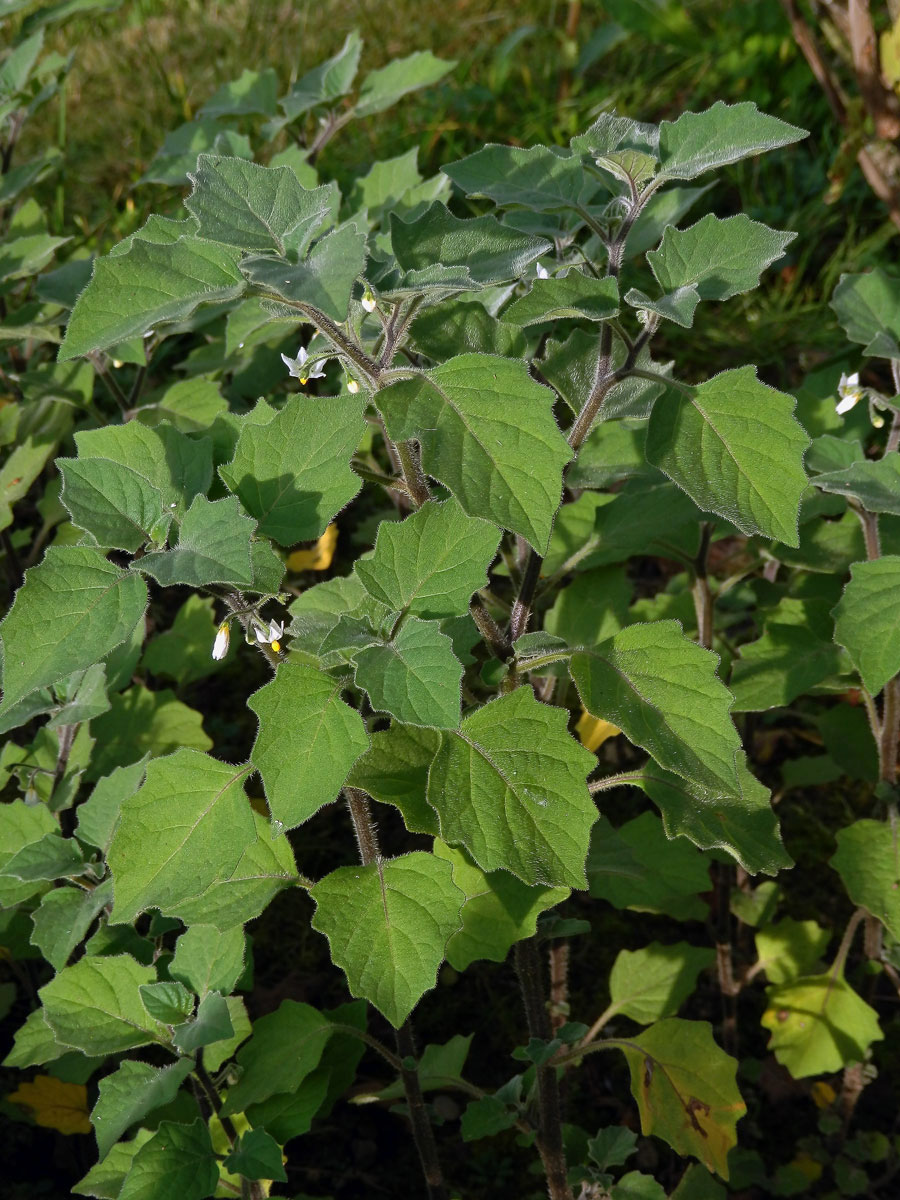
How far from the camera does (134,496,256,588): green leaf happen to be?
1299 millimetres

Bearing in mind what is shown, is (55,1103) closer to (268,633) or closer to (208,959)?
(208,959)

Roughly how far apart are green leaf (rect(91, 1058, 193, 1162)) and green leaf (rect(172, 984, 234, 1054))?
0.04 metres

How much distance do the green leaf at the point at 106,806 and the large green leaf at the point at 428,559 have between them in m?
0.65

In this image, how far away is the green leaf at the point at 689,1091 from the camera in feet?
6.08

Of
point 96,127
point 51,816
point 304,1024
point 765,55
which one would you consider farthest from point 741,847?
point 96,127

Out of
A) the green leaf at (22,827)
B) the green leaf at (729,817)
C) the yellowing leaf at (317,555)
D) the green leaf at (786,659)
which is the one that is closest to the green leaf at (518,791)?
the green leaf at (729,817)

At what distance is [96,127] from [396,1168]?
4.51 m

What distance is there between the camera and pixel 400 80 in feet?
9.23

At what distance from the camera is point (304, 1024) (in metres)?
1.80

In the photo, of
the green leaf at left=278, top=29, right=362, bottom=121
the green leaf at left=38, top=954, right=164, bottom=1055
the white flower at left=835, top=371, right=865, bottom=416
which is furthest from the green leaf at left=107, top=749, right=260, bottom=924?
the green leaf at left=278, top=29, right=362, bottom=121

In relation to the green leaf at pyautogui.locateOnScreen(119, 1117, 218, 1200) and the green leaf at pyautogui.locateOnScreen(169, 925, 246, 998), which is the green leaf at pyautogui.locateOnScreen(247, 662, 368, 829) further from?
the green leaf at pyautogui.locateOnScreen(119, 1117, 218, 1200)

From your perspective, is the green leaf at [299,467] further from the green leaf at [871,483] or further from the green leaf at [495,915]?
the green leaf at [871,483]

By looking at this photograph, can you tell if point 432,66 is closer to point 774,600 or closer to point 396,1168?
point 774,600

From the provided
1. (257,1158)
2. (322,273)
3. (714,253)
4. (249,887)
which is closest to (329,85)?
(714,253)
